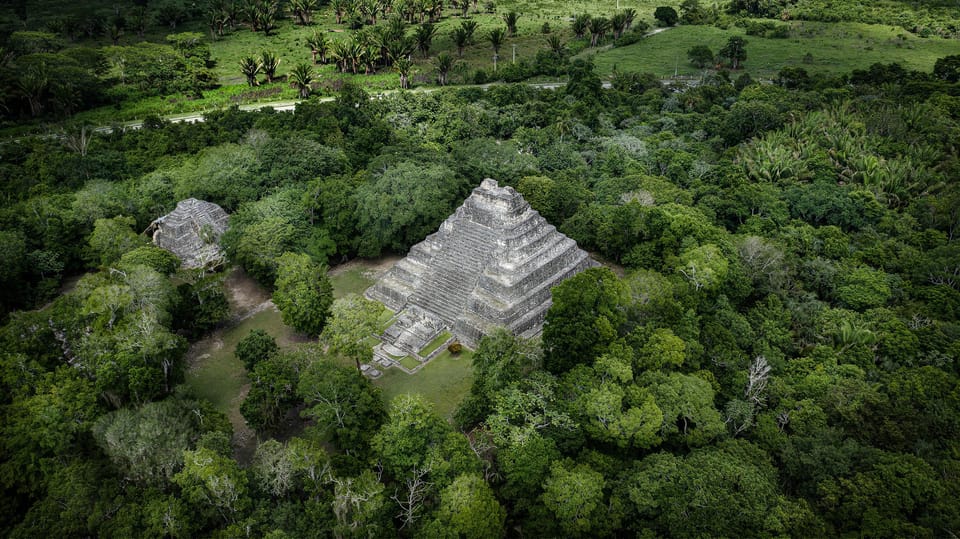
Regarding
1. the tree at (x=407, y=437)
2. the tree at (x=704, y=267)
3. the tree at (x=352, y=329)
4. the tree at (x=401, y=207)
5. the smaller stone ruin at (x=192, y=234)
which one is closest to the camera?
the tree at (x=407, y=437)

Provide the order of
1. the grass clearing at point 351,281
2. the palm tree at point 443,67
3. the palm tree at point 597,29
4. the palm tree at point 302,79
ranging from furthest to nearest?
the palm tree at point 597,29 < the palm tree at point 443,67 < the palm tree at point 302,79 < the grass clearing at point 351,281

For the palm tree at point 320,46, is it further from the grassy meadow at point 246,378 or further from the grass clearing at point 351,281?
the grassy meadow at point 246,378

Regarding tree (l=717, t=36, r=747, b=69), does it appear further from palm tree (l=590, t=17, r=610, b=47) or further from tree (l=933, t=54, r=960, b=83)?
tree (l=933, t=54, r=960, b=83)

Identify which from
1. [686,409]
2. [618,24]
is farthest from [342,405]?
[618,24]

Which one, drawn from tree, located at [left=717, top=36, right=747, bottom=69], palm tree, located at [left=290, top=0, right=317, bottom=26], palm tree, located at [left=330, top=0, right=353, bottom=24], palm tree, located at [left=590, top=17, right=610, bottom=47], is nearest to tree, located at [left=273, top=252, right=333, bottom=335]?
tree, located at [left=717, top=36, right=747, bottom=69]

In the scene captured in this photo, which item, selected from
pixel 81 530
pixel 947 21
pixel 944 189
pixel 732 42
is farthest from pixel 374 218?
pixel 947 21

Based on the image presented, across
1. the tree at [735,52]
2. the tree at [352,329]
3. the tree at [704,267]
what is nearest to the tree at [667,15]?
the tree at [735,52]

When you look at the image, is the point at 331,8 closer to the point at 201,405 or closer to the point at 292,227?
the point at 292,227
